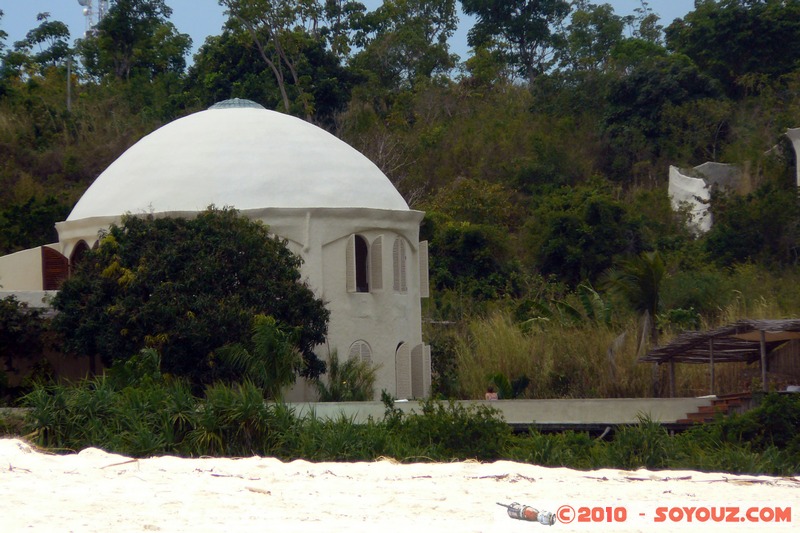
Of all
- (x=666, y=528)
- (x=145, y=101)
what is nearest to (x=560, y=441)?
(x=666, y=528)

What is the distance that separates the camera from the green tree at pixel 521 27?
179 ft

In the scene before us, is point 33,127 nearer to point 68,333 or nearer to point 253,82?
point 253,82

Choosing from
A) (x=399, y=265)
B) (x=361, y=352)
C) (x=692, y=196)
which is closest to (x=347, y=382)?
(x=361, y=352)

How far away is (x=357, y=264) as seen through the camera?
81.9 feet

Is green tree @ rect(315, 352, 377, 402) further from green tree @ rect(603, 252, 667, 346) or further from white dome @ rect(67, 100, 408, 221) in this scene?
green tree @ rect(603, 252, 667, 346)

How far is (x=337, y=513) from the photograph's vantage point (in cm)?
1075

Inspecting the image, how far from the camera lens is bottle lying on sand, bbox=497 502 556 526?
10242 millimetres

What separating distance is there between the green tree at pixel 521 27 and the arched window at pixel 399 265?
102 feet

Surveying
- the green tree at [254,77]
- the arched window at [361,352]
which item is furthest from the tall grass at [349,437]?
the green tree at [254,77]

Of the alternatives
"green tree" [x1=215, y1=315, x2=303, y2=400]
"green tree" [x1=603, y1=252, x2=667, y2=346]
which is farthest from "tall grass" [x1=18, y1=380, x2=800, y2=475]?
"green tree" [x1=603, y1=252, x2=667, y2=346]

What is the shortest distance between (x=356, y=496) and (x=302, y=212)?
1226cm

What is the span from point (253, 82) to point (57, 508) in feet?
112

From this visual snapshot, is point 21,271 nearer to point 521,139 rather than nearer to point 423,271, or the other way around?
point 423,271

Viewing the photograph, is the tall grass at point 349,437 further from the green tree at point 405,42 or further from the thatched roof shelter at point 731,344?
the green tree at point 405,42
